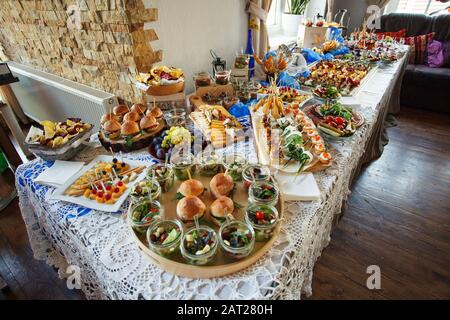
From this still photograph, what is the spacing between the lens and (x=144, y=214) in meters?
0.86

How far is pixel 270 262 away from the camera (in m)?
0.76

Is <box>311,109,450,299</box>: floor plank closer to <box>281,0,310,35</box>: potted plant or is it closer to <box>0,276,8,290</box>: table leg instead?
<box>0,276,8,290</box>: table leg

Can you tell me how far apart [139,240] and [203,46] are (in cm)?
175

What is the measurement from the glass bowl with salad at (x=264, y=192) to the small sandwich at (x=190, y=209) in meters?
0.17

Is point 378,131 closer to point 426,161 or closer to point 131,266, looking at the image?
point 426,161

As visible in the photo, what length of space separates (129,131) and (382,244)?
173cm

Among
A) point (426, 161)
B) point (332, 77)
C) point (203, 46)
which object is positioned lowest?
point (426, 161)

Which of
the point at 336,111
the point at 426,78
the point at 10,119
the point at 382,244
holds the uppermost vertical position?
the point at 336,111

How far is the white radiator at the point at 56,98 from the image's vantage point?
2021 millimetres

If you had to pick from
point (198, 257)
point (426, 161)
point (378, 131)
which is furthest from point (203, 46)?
point (426, 161)

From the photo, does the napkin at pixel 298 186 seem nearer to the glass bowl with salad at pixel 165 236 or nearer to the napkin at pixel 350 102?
the glass bowl with salad at pixel 165 236

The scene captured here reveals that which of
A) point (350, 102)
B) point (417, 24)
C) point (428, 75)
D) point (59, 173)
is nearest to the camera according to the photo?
point (59, 173)

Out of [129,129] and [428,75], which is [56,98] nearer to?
[129,129]

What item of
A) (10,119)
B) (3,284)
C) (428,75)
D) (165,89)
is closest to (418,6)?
(428,75)
